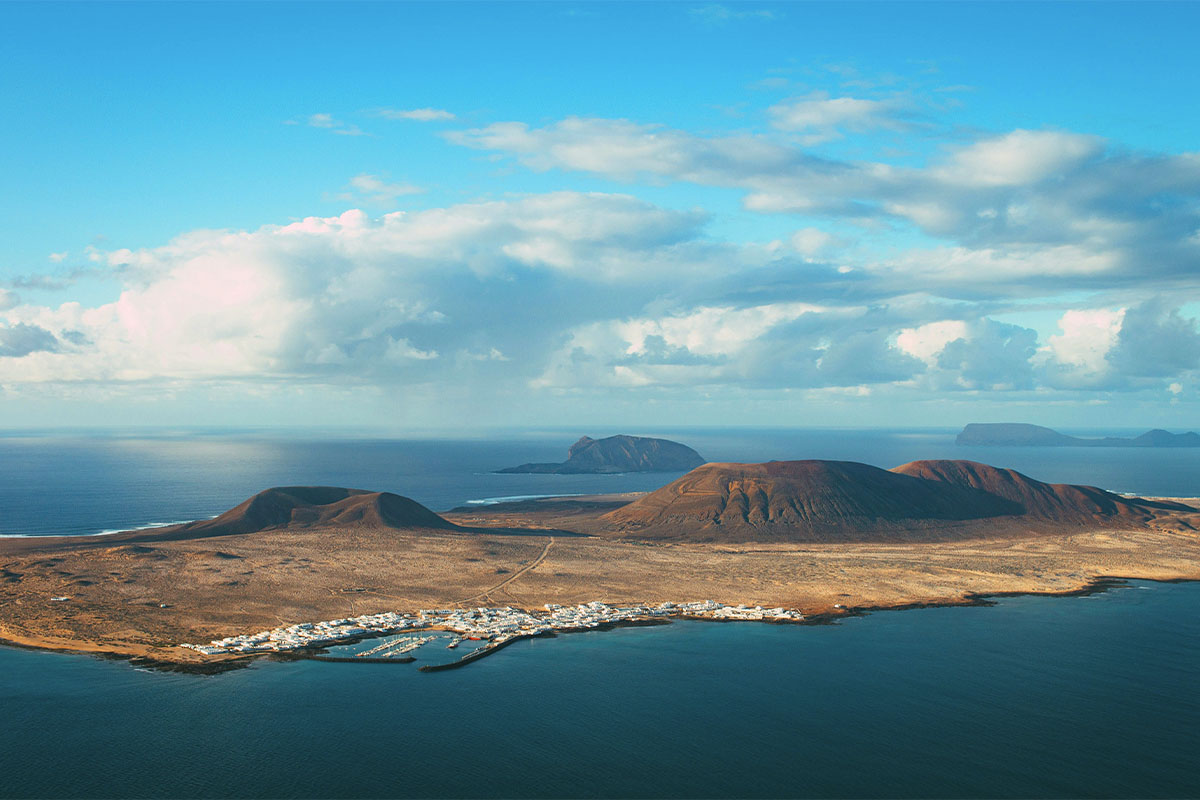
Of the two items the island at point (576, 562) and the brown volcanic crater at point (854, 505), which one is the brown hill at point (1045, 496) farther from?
the island at point (576, 562)

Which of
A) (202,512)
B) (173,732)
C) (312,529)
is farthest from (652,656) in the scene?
(202,512)

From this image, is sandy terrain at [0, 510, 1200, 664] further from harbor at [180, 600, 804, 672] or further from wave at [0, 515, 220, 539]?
wave at [0, 515, 220, 539]

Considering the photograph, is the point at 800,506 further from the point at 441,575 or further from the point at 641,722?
the point at 641,722

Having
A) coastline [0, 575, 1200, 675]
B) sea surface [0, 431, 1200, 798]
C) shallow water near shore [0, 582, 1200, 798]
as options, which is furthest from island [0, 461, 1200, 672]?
shallow water near shore [0, 582, 1200, 798]

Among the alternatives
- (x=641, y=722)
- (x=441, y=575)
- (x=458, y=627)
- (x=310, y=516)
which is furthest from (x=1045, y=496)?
(x=310, y=516)

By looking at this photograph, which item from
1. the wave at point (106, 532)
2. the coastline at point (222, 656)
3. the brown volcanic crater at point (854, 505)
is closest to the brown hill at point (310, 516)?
the wave at point (106, 532)

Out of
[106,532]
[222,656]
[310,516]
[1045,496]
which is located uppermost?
[1045,496]
